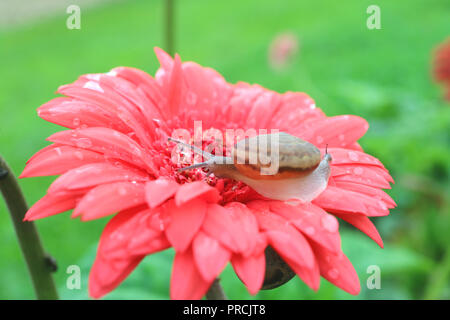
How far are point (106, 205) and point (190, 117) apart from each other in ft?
1.26

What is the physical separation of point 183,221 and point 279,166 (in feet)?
0.49

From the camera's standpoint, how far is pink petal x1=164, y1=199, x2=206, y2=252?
1.85 ft

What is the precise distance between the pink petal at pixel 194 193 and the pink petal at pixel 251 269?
0.30ft

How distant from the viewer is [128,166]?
0.71m

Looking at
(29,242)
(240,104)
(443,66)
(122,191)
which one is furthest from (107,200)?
(443,66)

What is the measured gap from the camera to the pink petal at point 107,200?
1.87 feet

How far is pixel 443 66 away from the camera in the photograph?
1911mm

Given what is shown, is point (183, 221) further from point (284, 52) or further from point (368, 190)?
point (284, 52)

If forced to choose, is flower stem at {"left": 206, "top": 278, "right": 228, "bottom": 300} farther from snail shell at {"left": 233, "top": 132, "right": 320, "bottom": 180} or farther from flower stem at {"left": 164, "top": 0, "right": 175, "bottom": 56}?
flower stem at {"left": 164, "top": 0, "right": 175, "bottom": 56}

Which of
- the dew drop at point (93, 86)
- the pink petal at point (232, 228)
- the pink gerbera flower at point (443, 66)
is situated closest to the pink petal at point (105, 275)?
the pink petal at point (232, 228)

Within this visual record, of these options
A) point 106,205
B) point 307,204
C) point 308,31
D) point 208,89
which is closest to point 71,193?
point 106,205

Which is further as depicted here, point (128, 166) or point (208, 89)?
point (208, 89)

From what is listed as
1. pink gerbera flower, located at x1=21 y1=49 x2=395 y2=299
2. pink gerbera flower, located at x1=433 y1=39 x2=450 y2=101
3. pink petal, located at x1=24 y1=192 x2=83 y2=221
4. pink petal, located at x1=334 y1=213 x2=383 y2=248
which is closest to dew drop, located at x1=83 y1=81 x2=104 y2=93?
pink gerbera flower, located at x1=21 y1=49 x2=395 y2=299
